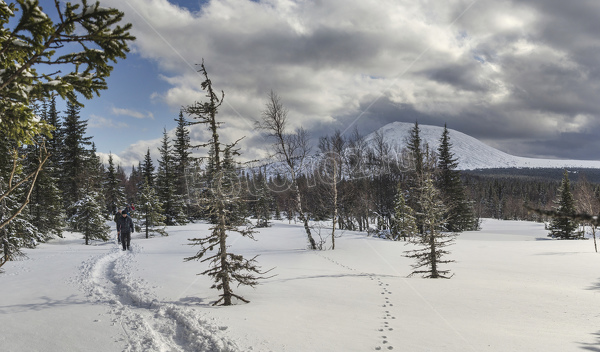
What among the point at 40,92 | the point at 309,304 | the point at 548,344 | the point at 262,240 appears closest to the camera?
the point at 40,92

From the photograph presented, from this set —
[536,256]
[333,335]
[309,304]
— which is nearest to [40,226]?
[309,304]

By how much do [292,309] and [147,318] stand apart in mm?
3571

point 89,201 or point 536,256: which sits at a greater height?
point 89,201

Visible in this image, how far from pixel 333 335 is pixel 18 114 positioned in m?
6.67

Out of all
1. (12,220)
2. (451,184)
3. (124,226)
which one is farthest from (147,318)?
(451,184)

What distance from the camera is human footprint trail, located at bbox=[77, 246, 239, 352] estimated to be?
6133 millimetres

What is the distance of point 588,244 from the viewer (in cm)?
2758

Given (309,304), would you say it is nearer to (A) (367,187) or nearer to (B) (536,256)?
(B) (536,256)

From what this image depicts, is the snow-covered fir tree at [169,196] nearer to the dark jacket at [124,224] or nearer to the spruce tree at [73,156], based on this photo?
the spruce tree at [73,156]

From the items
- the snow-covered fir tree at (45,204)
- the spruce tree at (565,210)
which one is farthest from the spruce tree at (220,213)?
the spruce tree at (565,210)

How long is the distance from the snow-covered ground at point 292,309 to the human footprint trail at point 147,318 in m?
0.03

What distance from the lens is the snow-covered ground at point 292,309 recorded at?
20.6 feet

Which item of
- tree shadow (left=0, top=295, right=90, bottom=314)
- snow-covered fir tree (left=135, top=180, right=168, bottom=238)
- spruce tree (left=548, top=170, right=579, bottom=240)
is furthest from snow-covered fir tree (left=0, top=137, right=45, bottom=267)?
spruce tree (left=548, top=170, right=579, bottom=240)

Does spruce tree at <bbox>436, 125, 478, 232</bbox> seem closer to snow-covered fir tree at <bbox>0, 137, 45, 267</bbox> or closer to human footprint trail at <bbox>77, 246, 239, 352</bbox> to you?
human footprint trail at <bbox>77, 246, 239, 352</bbox>
